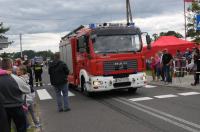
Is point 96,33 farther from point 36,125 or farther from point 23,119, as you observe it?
point 23,119

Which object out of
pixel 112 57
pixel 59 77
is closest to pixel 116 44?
pixel 112 57

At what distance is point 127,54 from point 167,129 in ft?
25.9

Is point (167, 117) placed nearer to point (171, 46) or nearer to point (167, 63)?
point (167, 63)

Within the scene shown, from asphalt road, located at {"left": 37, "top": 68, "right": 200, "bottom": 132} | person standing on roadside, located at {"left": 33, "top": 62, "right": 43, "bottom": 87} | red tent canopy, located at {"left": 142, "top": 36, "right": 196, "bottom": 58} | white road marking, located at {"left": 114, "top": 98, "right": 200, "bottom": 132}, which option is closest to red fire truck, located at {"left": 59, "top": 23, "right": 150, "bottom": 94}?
asphalt road, located at {"left": 37, "top": 68, "right": 200, "bottom": 132}

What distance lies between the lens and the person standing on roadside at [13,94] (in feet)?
23.0

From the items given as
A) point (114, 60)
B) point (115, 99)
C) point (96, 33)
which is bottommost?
point (115, 99)

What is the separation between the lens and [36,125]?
35.5ft

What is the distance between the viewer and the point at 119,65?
1738cm

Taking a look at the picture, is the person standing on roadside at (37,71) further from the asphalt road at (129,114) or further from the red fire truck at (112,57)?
the red fire truck at (112,57)

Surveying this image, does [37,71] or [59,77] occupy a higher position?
[59,77]

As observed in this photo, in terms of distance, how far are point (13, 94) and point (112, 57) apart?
10.3 metres

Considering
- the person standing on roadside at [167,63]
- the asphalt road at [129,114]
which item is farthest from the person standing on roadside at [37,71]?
the asphalt road at [129,114]

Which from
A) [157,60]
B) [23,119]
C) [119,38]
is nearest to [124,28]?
[119,38]

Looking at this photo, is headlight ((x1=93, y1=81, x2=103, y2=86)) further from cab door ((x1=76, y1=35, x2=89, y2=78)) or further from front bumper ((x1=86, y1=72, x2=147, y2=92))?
cab door ((x1=76, y1=35, x2=89, y2=78))
